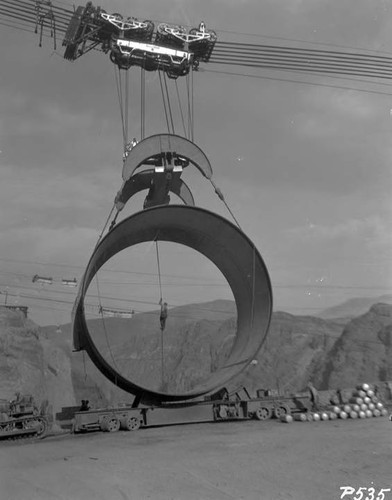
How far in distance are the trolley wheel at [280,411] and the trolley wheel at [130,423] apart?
3.72 meters

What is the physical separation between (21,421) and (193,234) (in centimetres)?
664

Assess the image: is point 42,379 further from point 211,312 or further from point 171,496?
point 211,312

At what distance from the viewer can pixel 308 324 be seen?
48.5 m

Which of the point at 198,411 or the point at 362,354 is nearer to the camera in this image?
the point at 198,411

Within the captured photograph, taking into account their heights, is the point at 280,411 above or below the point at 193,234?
below

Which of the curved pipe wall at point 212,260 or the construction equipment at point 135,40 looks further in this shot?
the construction equipment at point 135,40

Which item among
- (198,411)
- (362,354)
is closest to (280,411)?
(198,411)

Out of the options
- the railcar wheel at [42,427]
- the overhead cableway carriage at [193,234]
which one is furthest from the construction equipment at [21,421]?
the overhead cableway carriage at [193,234]

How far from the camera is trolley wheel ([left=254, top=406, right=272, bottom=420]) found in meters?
13.0

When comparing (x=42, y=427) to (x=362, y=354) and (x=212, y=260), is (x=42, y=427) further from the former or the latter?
(x=362, y=354)

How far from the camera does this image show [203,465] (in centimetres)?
713

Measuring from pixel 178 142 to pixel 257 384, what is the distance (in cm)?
2442

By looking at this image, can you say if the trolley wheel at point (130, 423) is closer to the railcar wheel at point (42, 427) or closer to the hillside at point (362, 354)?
the railcar wheel at point (42, 427)

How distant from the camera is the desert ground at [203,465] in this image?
5.71 meters
